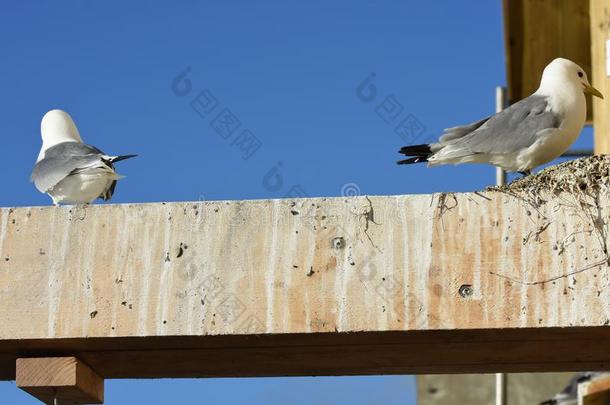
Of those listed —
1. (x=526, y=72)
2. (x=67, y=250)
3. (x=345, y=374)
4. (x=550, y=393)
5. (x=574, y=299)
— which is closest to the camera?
(x=574, y=299)

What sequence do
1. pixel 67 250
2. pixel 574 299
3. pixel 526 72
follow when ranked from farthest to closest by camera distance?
1. pixel 526 72
2. pixel 67 250
3. pixel 574 299

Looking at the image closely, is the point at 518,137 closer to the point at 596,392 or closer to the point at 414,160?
the point at 414,160

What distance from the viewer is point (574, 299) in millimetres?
3912

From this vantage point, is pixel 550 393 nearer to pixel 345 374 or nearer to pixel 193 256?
pixel 345 374

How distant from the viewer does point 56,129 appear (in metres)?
5.73

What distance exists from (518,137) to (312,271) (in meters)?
1.23

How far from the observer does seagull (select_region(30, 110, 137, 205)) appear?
506 cm

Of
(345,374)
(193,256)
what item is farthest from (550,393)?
(193,256)

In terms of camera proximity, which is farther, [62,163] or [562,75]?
[62,163]

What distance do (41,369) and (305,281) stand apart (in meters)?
1.08

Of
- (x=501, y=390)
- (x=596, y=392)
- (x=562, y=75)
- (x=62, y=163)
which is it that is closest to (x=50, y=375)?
(x=62, y=163)

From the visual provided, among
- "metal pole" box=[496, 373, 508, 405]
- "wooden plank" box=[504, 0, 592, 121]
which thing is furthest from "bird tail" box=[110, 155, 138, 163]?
"metal pole" box=[496, 373, 508, 405]

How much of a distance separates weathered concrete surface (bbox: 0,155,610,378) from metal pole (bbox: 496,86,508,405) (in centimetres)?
537

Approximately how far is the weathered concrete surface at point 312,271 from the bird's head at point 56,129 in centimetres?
146
